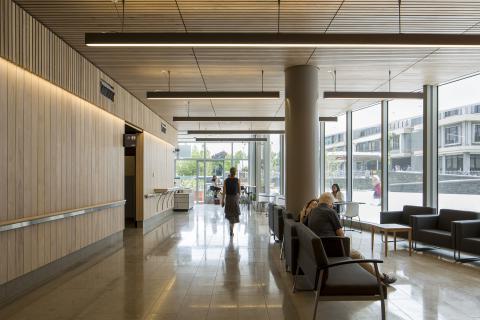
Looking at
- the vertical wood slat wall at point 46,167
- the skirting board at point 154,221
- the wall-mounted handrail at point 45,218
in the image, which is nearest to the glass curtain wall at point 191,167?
the skirting board at point 154,221

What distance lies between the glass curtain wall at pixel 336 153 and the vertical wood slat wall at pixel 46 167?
802cm

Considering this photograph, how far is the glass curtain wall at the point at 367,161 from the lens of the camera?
11.5 metres

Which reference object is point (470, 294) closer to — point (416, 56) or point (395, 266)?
point (395, 266)

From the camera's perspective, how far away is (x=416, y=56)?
6.93 meters

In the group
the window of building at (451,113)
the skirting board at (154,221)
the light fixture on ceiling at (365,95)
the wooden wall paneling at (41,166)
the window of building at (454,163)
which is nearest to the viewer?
the wooden wall paneling at (41,166)

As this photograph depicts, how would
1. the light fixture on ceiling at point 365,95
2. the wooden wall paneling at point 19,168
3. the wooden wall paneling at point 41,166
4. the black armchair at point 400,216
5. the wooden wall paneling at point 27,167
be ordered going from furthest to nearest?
the black armchair at point 400,216 < the light fixture on ceiling at point 365,95 < the wooden wall paneling at point 41,166 < the wooden wall paneling at point 27,167 < the wooden wall paneling at point 19,168

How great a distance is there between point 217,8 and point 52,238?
3903 mm

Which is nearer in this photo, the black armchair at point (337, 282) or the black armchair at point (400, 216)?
the black armchair at point (337, 282)

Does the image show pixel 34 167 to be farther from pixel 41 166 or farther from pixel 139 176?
pixel 139 176

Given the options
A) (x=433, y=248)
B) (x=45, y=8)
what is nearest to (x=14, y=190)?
(x=45, y=8)

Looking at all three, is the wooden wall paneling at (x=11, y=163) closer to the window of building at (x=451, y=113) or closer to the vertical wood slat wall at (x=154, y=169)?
the vertical wood slat wall at (x=154, y=169)

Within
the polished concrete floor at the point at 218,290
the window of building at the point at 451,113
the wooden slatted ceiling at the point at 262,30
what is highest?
the wooden slatted ceiling at the point at 262,30

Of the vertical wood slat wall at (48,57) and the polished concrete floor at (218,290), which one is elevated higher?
the vertical wood slat wall at (48,57)

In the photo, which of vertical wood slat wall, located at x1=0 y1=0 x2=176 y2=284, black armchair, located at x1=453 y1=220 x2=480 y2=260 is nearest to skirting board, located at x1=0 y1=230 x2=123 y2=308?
vertical wood slat wall, located at x1=0 y1=0 x2=176 y2=284
